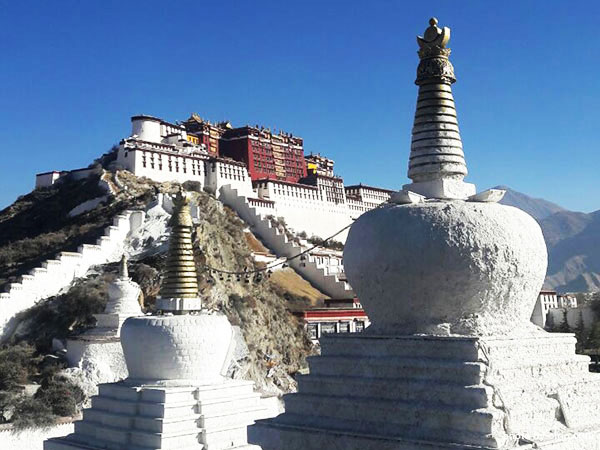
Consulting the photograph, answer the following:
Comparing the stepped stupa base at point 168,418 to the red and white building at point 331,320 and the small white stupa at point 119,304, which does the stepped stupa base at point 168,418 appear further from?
the red and white building at point 331,320

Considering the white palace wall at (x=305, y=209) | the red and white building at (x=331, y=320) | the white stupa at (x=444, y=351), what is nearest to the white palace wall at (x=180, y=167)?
the white palace wall at (x=305, y=209)

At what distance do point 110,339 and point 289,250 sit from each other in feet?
85.1

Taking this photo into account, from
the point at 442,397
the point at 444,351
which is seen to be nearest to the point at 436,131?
the point at 444,351

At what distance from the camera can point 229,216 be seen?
50688mm

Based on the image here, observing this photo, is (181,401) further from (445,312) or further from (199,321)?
(445,312)

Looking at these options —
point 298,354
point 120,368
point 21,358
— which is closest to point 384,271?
point 120,368

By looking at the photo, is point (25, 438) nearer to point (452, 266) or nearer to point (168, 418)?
point (168, 418)

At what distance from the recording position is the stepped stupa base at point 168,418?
47.5 ft

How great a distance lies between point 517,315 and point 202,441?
901 centimetres

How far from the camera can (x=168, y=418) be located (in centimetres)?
1447

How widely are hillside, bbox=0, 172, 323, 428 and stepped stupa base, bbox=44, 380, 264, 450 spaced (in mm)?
6197

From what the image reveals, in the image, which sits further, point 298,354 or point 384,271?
point 298,354

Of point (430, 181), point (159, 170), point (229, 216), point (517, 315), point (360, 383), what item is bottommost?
point (360, 383)

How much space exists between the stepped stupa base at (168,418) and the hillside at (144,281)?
6197 millimetres
